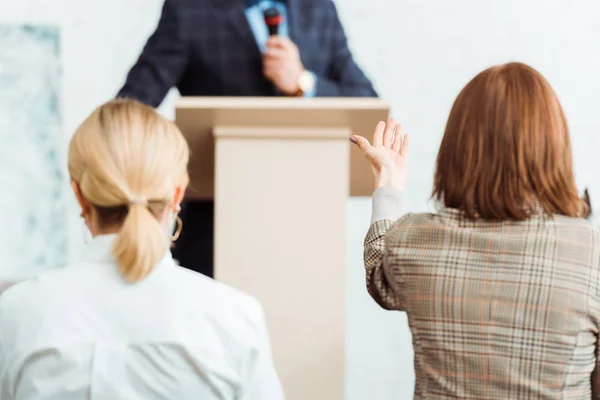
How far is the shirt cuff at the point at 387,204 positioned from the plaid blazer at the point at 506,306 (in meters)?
0.12

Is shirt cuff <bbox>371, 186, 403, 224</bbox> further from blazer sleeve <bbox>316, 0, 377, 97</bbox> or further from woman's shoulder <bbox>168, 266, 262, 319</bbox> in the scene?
blazer sleeve <bbox>316, 0, 377, 97</bbox>

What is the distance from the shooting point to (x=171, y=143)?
1345 millimetres

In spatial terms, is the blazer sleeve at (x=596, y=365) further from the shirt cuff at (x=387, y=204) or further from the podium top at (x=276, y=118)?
the podium top at (x=276, y=118)

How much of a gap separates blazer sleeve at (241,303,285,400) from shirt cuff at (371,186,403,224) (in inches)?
11.1

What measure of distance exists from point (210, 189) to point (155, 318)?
115 centimetres

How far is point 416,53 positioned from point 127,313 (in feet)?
8.57

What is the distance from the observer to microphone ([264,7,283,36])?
2502 mm

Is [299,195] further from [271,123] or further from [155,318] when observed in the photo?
[155,318]

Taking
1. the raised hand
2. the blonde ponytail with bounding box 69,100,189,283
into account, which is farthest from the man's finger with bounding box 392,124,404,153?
the blonde ponytail with bounding box 69,100,189,283

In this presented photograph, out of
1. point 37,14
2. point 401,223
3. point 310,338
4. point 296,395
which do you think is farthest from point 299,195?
point 37,14

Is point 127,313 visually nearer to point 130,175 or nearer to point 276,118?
point 130,175

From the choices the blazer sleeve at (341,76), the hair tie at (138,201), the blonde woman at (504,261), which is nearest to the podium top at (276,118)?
the blazer sleeve at (341,76)

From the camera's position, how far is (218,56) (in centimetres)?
278

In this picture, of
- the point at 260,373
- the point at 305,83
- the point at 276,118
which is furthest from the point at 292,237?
the point at 260,373
